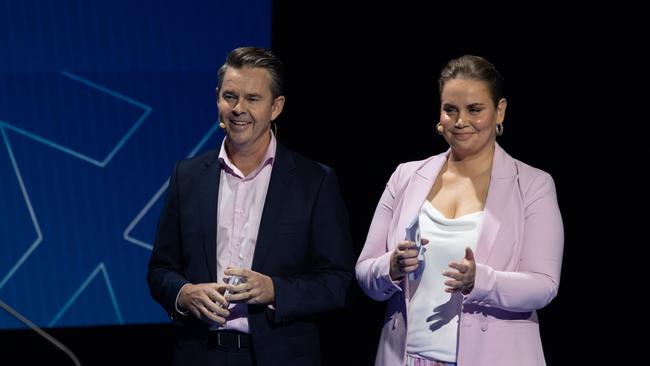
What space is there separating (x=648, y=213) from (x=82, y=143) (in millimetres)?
2624

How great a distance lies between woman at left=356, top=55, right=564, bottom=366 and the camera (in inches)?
93.0

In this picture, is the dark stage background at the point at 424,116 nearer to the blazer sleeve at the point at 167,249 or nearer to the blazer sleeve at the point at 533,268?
the blazer sleeve at the point at 167,249

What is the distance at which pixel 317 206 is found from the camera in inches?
101

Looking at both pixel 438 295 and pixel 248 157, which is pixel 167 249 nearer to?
pixel 248 157

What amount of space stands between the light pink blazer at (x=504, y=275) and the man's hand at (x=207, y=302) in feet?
1.43

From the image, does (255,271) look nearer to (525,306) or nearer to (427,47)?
(525,306)

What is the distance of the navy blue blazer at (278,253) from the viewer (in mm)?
2465

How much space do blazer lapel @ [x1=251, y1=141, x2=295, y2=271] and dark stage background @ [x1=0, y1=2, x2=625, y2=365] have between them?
1.75 m

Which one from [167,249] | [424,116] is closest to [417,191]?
[167,249]

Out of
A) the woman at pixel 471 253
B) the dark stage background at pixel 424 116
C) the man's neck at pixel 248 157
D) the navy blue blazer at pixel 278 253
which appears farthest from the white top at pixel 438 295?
the dark stage background at pixel 424 116

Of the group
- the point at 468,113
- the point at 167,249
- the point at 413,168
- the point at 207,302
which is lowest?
the point at 207,302

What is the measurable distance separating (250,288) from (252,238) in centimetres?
20

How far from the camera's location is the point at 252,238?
2525 mm

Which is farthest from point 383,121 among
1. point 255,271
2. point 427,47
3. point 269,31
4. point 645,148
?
point 255,271
